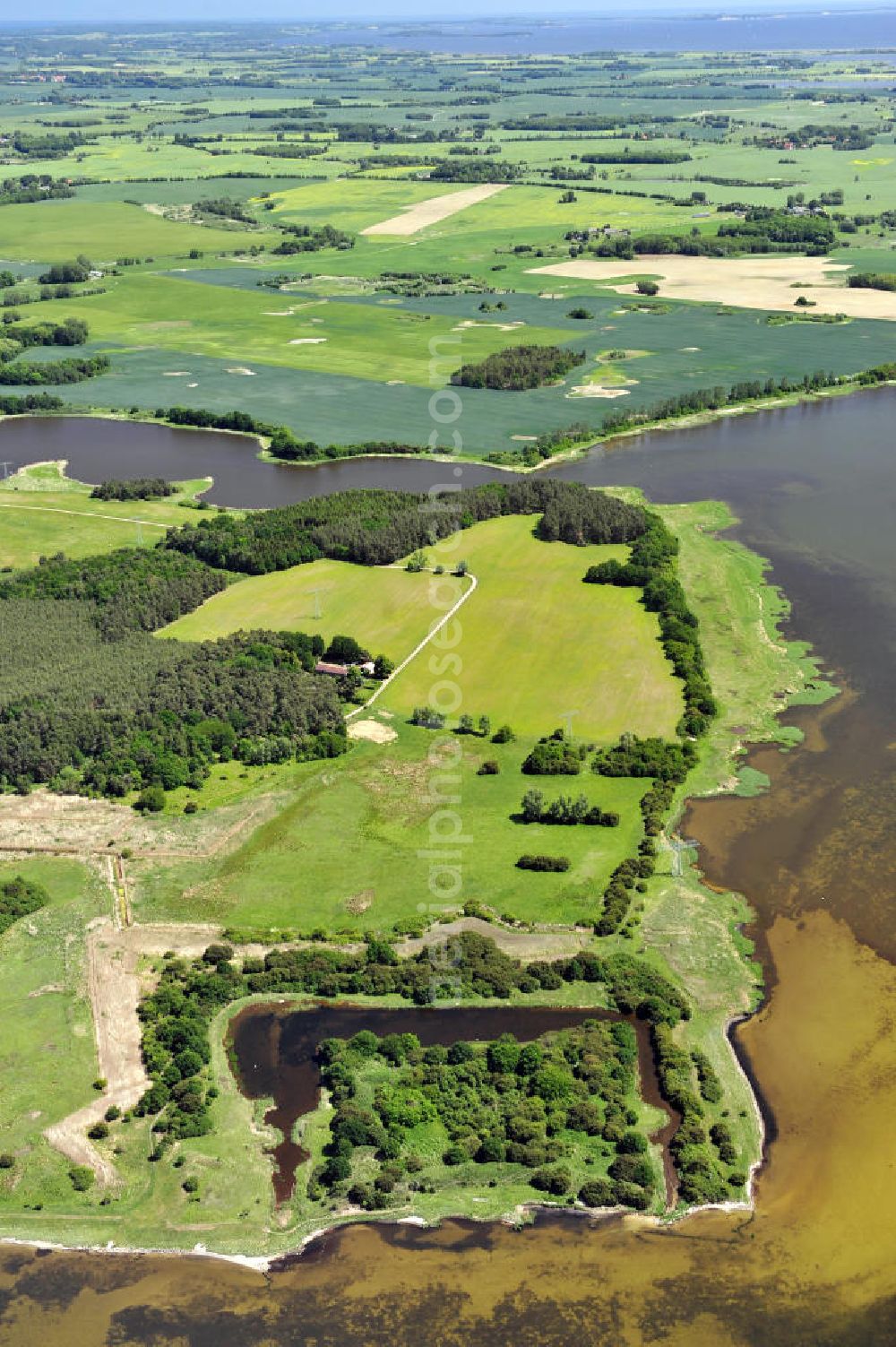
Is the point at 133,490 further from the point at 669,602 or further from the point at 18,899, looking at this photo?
the point at 18,899

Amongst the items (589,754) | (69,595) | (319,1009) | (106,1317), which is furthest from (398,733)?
(106,1317)

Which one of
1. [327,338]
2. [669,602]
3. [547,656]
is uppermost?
[327,338]

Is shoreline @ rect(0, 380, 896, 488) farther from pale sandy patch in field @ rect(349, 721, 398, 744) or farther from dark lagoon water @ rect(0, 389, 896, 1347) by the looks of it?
dark lagoon water @ rect(0, 389, 896, 1347)

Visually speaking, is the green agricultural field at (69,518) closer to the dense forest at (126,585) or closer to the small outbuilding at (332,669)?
the dense forest at (126,585)

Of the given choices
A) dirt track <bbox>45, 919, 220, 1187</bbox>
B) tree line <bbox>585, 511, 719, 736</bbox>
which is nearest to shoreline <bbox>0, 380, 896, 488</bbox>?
tree line <bbox>585, 511, 719, 736</bbox>

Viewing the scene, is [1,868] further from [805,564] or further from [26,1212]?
[805,564]

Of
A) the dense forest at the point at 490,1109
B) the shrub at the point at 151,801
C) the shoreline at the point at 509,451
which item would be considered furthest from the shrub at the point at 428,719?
the shoreline at the point at 509,451

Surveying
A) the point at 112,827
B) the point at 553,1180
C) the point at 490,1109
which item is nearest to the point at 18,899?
the point at 112,827
